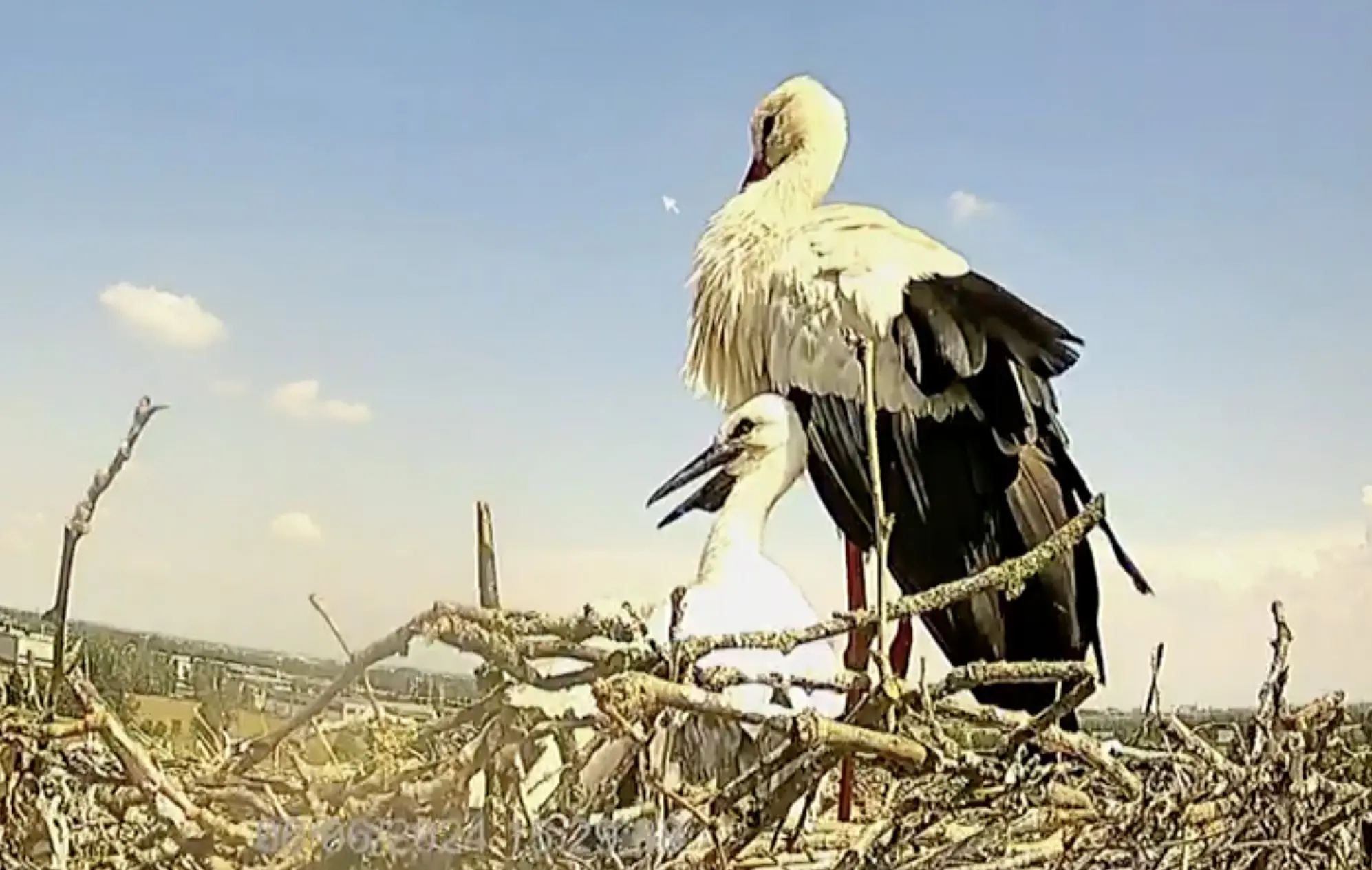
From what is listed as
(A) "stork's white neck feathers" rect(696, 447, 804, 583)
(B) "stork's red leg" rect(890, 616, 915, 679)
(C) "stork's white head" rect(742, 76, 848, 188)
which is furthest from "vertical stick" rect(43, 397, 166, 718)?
(C) "stork's white head" rect(742, 76, 848, 188)

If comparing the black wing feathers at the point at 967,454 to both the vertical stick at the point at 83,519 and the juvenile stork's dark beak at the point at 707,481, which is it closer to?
the juvenile stork's dark beak at the point at 707,481

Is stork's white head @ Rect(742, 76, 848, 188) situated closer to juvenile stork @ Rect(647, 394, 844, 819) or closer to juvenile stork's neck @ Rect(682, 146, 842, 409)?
juvenile stork's neck @ Rect(682, 146, 842, 409)

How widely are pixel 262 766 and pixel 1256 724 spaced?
607mm

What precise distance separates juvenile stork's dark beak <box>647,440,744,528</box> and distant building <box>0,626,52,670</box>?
34.3 inches

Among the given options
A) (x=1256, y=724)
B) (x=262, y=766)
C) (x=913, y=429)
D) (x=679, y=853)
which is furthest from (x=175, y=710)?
(x=913, y=429)

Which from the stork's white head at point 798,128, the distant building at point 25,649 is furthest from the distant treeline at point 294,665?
the stork's white head at point 798,128

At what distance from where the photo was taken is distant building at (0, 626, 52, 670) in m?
0.95

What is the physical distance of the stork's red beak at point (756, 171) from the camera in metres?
2.45

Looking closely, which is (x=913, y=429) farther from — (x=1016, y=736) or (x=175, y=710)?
(x=1016, y=736)

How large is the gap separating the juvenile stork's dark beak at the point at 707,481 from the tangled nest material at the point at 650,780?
0.69 m

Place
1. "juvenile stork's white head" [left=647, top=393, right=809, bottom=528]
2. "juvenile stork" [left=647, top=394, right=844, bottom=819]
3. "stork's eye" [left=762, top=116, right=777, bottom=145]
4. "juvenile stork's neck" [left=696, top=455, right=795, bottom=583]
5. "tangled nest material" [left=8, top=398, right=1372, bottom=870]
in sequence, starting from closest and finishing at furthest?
"tangled nest material" [left=8, top=398, right=1372, bottom=870], "juvenile stork" [left=647, top=394, right=844, bottom=819], "juvenile stork's neck" [left=696, top=455, right=795, bottom=583], "juvenile stork's white head" [left=647, top=393, right=809, bottom=528], "stork's eye" [left=762, top=116, right=777, bottom=145]

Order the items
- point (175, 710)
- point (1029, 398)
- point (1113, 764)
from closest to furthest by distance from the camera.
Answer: point (1113, 764), point (175, 710), point (1029, 398)

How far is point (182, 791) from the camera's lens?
92cm

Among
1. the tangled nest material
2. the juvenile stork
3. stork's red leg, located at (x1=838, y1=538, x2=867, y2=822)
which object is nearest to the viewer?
the tangled nest material
